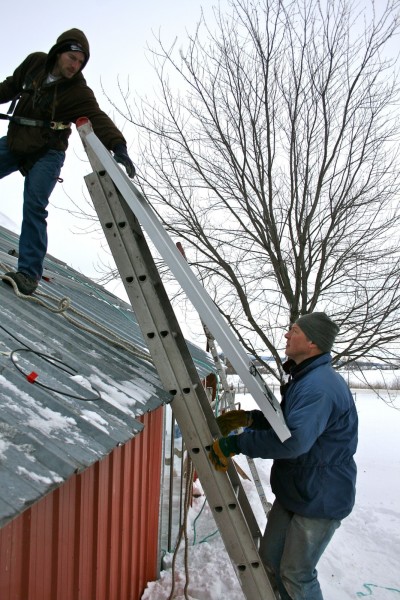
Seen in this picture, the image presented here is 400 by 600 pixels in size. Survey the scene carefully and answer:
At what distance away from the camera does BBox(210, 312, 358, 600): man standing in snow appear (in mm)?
2518

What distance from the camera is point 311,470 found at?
2.60m

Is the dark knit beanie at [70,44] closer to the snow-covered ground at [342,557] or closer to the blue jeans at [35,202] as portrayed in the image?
the blue jeans at [35,202]

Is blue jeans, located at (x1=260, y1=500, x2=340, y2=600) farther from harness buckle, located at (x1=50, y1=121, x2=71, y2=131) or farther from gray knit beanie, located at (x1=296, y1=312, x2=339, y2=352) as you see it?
harness buckle, located at (x1=50, y1=121, x2=71, y2=131)

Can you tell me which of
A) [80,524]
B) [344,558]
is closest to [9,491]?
[80,524]

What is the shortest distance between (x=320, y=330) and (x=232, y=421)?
76 cm

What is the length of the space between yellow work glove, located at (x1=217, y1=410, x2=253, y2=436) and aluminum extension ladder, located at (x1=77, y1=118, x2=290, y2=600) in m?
0.30

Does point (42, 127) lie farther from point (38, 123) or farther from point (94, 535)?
point (94, 535)

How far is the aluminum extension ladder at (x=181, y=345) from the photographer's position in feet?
7.43

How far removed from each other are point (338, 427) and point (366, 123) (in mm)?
7017

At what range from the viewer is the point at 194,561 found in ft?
17.5

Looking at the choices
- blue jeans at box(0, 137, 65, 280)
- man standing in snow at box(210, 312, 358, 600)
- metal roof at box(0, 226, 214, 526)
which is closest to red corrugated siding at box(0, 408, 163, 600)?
metal roof at box(0, 226, 214, 526)

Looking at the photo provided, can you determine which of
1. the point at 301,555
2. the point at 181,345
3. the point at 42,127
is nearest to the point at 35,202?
the point at 42,127

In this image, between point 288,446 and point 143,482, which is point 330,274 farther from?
point 288,446

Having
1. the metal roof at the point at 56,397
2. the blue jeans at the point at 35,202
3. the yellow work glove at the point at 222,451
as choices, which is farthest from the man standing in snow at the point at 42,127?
the yellow work glove at the point at 222,451
